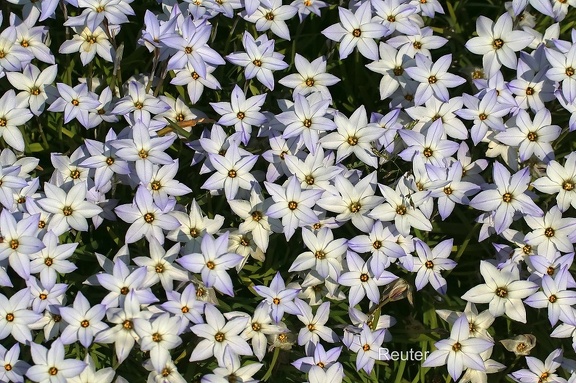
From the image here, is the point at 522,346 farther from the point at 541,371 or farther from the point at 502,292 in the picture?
the point at 502,292

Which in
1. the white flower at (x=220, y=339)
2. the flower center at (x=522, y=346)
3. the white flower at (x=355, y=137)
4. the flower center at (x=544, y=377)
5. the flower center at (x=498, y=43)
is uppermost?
the flower center at (x=498, y=43)

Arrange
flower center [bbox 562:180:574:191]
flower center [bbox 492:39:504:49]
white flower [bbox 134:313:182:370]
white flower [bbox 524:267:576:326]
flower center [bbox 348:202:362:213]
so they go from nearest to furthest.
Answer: white flower [bbox 134:313:182:370] → white flower [bbox 524:267:576:326] → flower center [bbox 348:202:362:213] → flower center [bbox 562:180:574:191] → flower center [bbox 492:39:504:49]

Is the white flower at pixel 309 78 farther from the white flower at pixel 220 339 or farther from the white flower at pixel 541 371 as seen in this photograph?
the white flower at pixel 541 371

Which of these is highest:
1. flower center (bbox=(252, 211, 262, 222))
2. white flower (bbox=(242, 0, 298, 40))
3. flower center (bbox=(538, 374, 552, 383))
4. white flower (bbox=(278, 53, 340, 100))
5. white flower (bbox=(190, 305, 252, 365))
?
white flower (bbox=(242, 0, 298, 40))

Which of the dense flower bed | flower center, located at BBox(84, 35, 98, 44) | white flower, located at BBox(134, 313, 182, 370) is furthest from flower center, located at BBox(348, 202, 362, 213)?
flower center, located at BBox(84, 35, 98, 44)

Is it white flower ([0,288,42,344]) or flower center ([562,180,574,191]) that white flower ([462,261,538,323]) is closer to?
flower center ([562,180,574,191])

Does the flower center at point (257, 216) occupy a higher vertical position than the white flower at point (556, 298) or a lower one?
higher

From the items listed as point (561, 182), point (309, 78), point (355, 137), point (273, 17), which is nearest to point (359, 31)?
point (309, 78)
